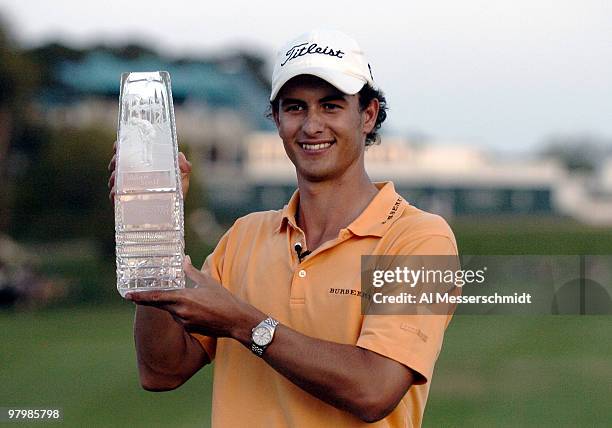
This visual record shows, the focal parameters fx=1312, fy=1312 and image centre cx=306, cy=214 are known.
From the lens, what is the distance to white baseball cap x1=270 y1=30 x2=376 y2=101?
2.71 m

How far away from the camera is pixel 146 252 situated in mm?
2508

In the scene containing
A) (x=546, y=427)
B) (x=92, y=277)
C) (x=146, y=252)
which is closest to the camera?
(x=146, y=252)

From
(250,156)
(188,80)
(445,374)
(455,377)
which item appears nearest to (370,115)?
(455,377)

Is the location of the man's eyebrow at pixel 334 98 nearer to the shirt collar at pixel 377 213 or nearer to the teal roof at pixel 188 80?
the shirt collar at pixel 377 213

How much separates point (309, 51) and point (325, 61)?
5cm

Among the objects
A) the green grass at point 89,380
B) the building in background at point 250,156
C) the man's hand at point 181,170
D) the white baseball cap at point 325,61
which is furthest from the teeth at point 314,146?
the building in background at point 250,156

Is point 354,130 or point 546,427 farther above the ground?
point 354,130

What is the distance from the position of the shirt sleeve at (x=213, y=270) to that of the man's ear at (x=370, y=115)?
39cm

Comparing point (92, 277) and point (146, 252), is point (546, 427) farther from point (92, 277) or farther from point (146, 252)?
point (92, 277)

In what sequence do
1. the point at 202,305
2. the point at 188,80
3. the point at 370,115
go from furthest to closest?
1. the point at 188,80
2. the point at 370,115
3. the point at 202,305

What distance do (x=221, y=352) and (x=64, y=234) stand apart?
27766 mm

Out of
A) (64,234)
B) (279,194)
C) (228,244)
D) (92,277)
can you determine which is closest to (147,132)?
(228,244)

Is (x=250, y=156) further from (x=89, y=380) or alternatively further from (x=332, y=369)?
(x=332, y=369)

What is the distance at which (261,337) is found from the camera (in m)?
2.48
